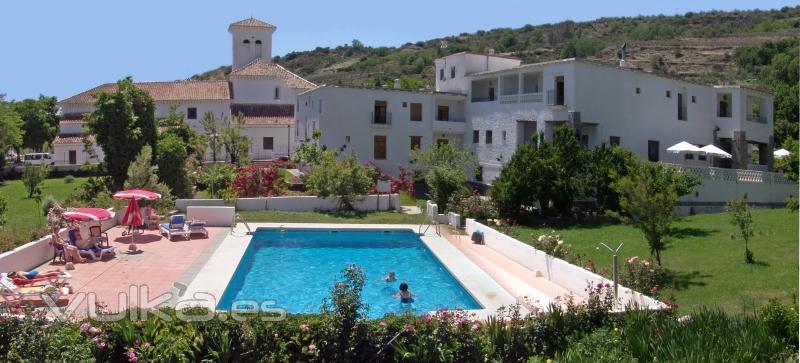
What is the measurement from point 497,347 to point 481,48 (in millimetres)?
114752

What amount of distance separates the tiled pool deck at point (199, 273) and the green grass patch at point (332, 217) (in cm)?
404

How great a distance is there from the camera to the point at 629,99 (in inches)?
1503

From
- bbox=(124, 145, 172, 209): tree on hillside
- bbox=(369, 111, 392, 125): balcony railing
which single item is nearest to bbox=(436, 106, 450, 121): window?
bbox=(369, 111, 392, 125): balcony railing

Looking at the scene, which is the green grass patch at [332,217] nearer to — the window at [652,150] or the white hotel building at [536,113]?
the white hotel building at [536,113]

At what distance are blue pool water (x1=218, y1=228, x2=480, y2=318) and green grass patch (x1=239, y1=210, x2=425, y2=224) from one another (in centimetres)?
201

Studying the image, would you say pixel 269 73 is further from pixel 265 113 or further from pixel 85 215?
pixel 85 215

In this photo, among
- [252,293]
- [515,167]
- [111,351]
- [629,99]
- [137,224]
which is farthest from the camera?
[629,99]

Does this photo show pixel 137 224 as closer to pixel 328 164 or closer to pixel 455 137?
pixel 328 164

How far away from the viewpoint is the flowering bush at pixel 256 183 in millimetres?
32750

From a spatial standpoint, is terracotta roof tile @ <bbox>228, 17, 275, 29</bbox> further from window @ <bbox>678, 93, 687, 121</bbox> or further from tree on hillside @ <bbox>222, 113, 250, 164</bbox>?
window @ <bbox>678, 93, 687, 121</bbox>

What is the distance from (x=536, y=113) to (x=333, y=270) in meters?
20.4

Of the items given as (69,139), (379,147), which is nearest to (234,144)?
(379,147)

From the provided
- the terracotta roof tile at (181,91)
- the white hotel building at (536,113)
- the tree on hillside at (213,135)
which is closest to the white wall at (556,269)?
the white hotel building at (536,113)

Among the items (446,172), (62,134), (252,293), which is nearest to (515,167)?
(446,172)
